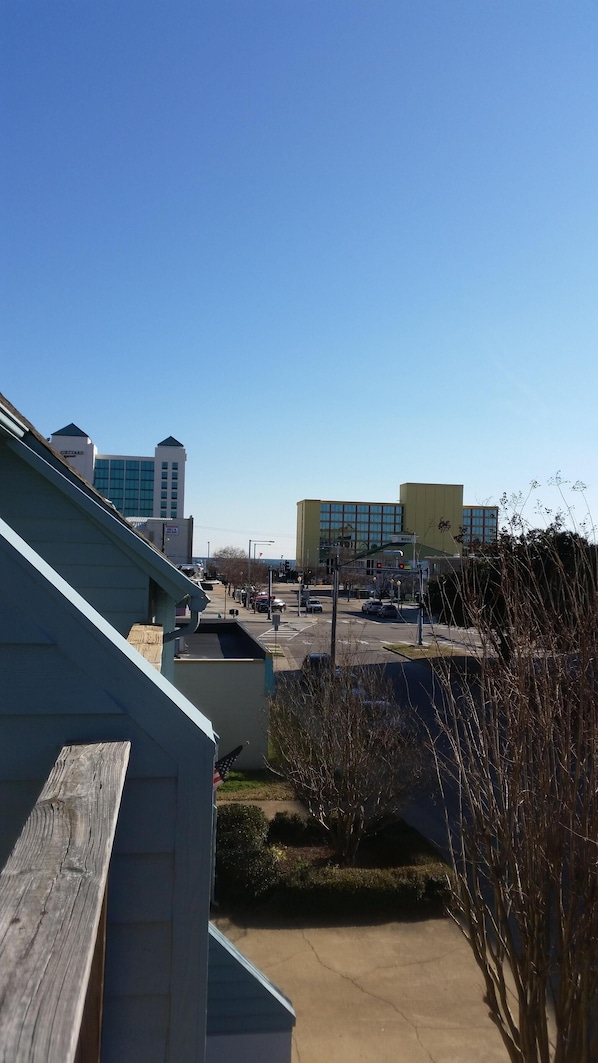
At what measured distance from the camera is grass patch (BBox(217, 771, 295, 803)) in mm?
14430

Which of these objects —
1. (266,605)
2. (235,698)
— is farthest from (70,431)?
(235,698)

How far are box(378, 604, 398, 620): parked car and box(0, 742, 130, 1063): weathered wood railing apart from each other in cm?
5478

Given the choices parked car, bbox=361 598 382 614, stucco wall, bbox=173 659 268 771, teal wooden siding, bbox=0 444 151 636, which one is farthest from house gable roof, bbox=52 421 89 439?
teal wooden siding, bbox=0 444 151 636

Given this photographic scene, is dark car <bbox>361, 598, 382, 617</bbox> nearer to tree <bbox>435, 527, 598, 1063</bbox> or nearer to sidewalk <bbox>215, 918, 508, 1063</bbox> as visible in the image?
sidewalk <bbox>215, 918, 508, 1063</bbox>

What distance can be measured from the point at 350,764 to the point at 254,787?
14.3 feet

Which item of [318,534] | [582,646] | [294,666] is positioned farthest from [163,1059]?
[318,534]

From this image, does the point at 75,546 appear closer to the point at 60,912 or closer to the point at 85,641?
the point at 85,641

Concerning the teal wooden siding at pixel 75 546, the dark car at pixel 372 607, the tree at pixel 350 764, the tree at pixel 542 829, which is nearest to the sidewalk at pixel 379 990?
the tree at pixel 350 764

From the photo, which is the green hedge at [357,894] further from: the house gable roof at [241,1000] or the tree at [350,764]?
the house gable roof at [241,1000]

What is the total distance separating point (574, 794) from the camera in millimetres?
4570

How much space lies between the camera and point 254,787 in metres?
15.1

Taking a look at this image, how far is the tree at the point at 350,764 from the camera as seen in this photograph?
37.6 feet

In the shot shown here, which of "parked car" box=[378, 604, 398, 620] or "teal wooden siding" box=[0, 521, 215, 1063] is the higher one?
"teal wooden siding" box=[0, 521, 215, 1063]

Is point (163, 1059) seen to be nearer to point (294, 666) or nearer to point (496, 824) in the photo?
point (496, 824)
